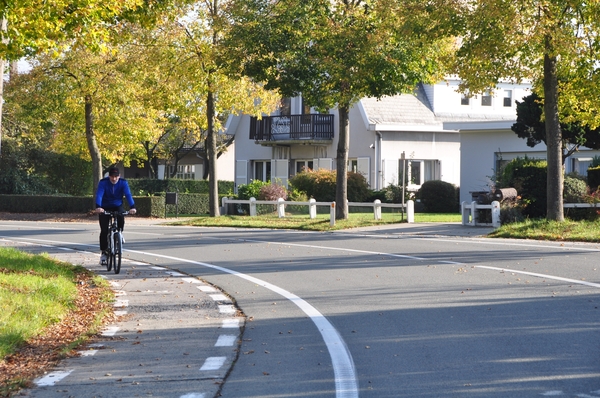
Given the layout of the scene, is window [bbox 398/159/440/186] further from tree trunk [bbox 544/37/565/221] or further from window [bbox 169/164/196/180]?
window [bbox 169/164/196/180]

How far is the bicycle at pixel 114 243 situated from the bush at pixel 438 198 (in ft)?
84.2

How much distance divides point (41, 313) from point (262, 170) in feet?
129

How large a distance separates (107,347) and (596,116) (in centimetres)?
1874

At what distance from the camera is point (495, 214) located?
25.5 meters

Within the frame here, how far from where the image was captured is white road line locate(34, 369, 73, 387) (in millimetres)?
7129

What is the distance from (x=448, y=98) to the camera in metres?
44.8

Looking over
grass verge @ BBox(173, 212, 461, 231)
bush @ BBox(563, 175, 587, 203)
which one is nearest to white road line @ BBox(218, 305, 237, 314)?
grass verge @ BBox(173, 212, 461, 231)

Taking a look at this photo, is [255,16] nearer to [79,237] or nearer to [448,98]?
[79,237]

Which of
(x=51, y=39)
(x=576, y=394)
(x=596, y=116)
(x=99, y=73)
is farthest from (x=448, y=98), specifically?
(x=576, y=394)

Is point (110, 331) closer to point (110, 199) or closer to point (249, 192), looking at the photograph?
point (110, 199)

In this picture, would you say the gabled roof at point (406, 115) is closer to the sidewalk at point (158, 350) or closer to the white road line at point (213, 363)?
the sidewalk at point (158, 350)

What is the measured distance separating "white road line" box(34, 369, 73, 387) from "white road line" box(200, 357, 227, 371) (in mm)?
1143

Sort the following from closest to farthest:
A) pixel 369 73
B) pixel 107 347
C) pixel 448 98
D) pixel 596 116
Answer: pixel 107 347 < pixel 596 116 < pixel 369 73 < pixel 448 98

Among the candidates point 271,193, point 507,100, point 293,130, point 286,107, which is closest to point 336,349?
point 271,193
